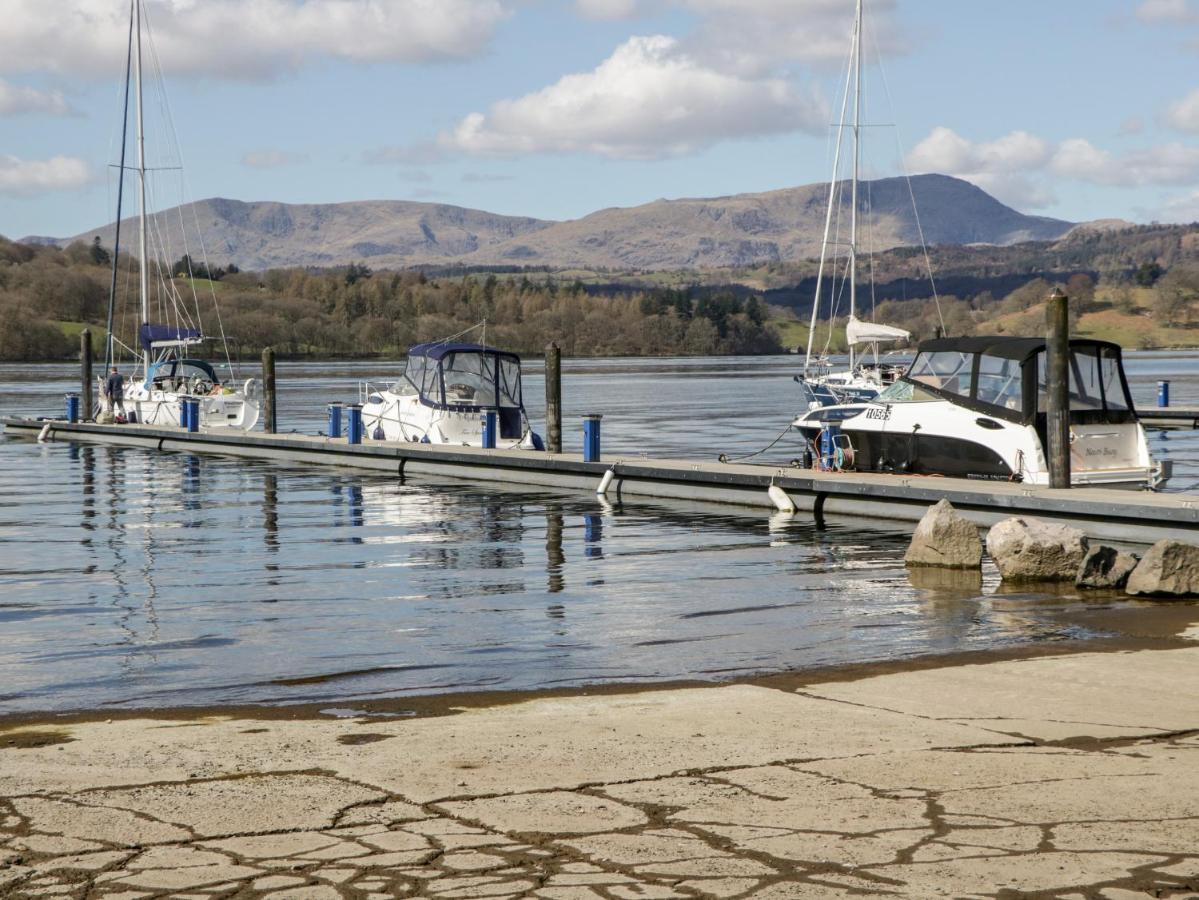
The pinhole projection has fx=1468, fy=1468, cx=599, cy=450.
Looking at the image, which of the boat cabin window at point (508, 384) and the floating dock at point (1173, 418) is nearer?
the boat cabin window at point (508, 384)

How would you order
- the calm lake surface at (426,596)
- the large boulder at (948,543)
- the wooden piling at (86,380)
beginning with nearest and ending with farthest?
the calm lake surface at (426,596) → the large boulder at (948,543) → the wooden piling at (86,380)

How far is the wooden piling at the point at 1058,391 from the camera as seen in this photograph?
21.3 metres

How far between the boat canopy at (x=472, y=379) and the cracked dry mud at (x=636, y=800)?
88.8 ft

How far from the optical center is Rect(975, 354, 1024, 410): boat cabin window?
23.0 metres

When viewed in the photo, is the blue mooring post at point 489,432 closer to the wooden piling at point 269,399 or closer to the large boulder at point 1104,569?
the wooden piling at point 269,399

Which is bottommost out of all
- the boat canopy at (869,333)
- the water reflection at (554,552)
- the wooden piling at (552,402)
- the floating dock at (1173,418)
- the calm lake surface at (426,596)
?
the water reflection at (554,552)

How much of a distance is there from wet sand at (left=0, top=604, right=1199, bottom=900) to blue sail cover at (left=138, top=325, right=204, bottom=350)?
39.4 metres

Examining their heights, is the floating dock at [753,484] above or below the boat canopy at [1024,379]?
below

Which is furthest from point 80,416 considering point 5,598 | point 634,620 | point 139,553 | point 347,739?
→ point 347,739

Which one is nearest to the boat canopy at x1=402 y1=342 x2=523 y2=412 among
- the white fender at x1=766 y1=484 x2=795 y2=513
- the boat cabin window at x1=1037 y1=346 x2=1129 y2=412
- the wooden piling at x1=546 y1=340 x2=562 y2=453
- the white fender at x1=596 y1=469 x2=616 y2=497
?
the wooden piling at x1=546 y1=340 x2=562 y2=453

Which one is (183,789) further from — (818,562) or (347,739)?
(818,562)

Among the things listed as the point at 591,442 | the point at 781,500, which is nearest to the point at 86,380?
the point at 591,442

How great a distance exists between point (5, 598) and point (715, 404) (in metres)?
65.4

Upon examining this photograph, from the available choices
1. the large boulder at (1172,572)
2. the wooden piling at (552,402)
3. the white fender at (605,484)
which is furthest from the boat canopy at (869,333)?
the large boulder at (1172,572)
